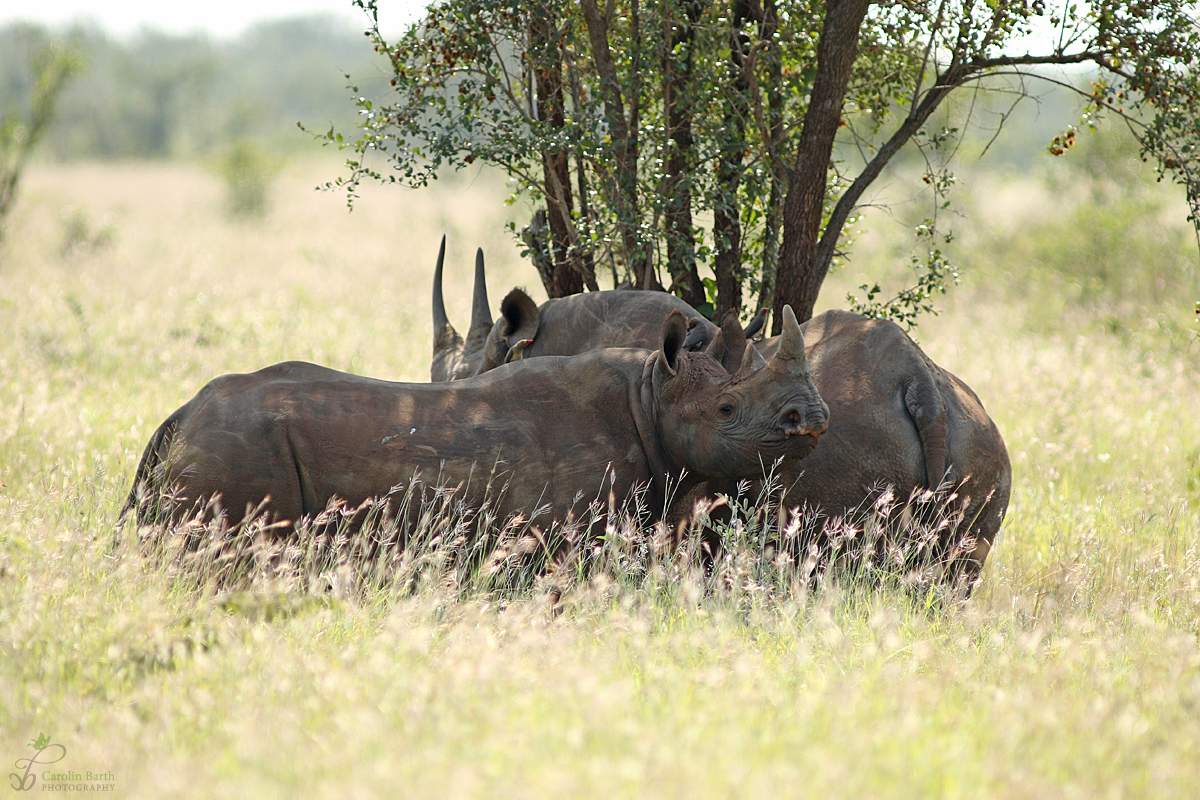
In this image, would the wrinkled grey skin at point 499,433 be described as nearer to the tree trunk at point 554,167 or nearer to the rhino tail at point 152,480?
the rhino tail at point 152,480

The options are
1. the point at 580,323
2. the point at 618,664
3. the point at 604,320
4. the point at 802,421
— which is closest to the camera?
the point at 618,664

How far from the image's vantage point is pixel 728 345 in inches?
191

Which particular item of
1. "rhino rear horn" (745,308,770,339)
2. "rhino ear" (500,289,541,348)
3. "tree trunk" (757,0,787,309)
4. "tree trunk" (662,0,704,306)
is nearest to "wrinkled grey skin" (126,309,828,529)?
"rhino rear horn" (745,308,770,339)

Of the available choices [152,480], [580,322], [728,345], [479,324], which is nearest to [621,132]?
[580,322]

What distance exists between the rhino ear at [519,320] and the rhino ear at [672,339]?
5.30ft

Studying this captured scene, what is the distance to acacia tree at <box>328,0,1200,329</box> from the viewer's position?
6.16 m

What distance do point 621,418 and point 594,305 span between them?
1505 mm

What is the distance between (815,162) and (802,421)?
8.40ft

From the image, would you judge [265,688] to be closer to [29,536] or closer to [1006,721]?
[29,536]

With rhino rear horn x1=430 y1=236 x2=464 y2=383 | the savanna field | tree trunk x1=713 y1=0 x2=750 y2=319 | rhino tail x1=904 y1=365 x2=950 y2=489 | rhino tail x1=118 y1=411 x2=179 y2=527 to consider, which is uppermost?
tree trunk x1=713 y1=0 x2=750 y2=319

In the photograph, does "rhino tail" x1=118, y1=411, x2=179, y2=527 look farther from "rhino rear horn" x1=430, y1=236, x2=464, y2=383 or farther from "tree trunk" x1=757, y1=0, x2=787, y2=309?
"tree trunk" x1=757, y1=0, x2=787, y2=309

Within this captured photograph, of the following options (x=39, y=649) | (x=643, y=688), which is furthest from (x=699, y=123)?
(x=39, y=649)

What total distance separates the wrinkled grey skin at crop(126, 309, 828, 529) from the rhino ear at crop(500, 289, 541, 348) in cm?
132

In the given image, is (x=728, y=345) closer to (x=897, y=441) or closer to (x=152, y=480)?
(x=897, y=441)
